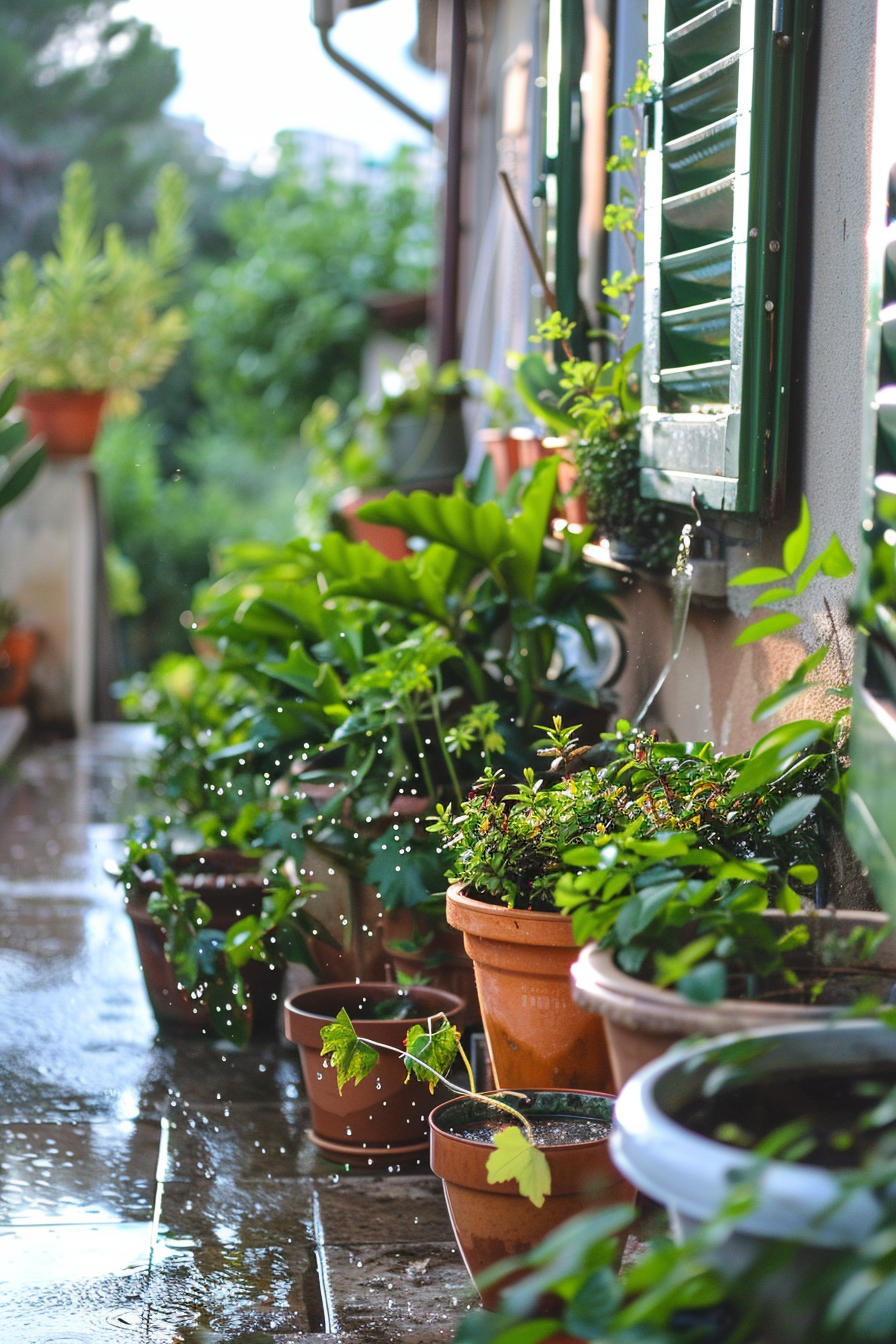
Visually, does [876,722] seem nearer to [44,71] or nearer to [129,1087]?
[129,1087]

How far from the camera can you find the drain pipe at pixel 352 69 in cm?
532

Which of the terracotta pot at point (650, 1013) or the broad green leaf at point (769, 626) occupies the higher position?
the broad green leaf at point (769, 626)

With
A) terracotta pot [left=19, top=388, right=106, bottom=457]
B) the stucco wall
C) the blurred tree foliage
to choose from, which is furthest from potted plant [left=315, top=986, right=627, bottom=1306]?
the blurred tree foliage

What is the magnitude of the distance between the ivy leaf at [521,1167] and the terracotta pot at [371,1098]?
60 cm

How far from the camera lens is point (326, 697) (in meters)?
2.79

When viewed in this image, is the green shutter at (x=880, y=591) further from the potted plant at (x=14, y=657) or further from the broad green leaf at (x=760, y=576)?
the potted plant at (x=14, y=657)

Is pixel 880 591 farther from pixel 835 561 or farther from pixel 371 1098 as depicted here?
pixel 371 1098

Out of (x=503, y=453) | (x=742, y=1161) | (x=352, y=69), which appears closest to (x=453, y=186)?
(x=352, y=69)

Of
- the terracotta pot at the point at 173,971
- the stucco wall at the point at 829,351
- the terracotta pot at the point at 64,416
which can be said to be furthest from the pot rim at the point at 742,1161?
the terracotta pot at the point at 64,416

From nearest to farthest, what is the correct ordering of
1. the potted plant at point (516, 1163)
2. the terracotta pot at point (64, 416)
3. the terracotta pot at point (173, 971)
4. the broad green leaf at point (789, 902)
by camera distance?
the broad green leaf at point (789, 902)
the potted plant at point (516, 1163)
the terracotta pot at point (173, 971)
the terracotta pot at point (64, 416)

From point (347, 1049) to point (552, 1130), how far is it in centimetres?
37

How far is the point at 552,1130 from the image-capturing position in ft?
5.90

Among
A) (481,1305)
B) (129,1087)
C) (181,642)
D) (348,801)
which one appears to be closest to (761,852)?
(481,1305)

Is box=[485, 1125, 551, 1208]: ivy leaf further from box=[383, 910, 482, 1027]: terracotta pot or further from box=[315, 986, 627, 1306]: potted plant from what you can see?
box=[383, 910, 482, 1027]: terracotta pot
